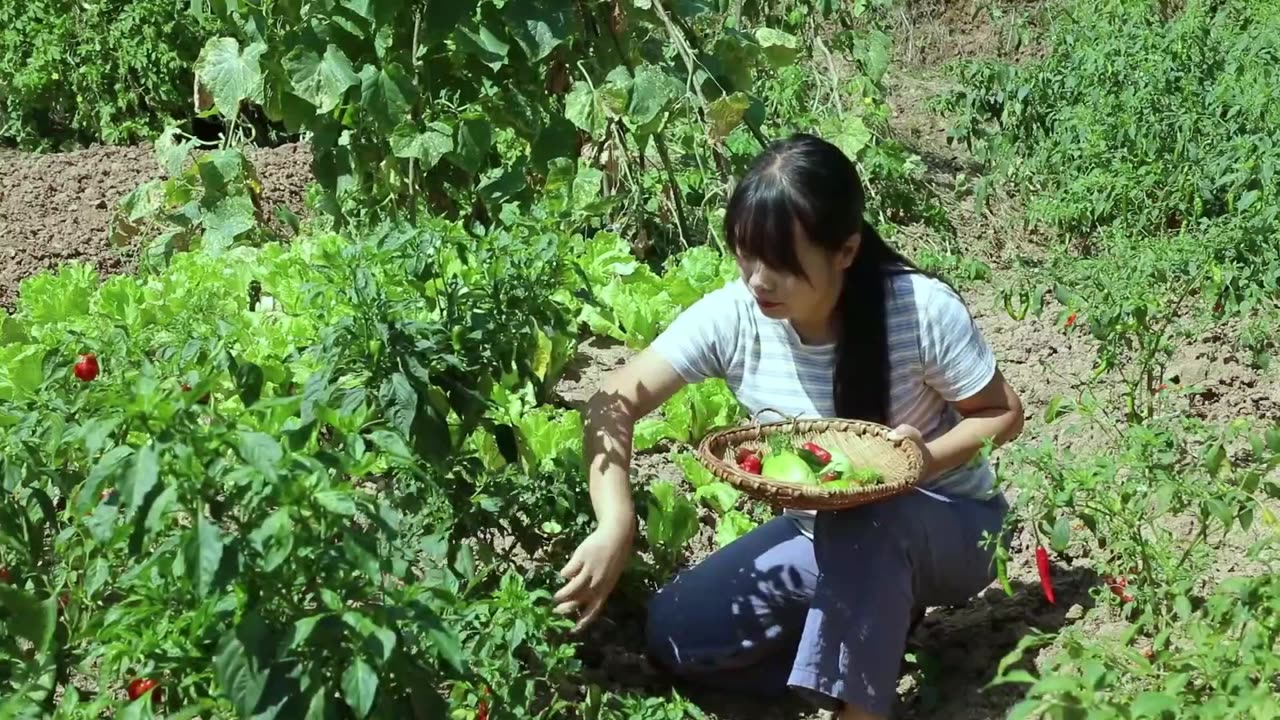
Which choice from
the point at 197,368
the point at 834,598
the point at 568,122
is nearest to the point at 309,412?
the point at 197,368

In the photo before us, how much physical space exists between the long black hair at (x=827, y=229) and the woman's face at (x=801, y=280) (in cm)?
1

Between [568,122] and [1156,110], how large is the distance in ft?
6.98

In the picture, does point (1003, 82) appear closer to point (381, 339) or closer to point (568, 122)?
point (568, 122)

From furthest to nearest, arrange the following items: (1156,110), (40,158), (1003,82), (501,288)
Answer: (40,158)
(1003,82)
(1156,110)
(501,288)

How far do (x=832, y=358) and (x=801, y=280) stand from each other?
24 centimetres

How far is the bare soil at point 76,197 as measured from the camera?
5.12m

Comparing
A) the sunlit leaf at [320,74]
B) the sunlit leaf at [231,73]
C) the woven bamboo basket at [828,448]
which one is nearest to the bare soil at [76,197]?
the sunlit leaf at [231,73]

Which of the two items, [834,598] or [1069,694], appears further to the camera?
[834,598]

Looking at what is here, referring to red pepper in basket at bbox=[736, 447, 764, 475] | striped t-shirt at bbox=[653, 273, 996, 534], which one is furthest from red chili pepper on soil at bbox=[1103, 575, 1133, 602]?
red pepper in basket at bbox=[736, 447, 764, 475]

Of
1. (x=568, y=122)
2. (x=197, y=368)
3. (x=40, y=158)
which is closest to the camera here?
(x=197, y=368)

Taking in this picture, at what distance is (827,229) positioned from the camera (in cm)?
254

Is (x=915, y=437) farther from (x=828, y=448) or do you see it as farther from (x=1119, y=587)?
(x=1119, y=587)

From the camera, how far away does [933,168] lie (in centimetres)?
629

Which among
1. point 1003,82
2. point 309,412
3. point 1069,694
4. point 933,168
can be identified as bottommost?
point 933,168
